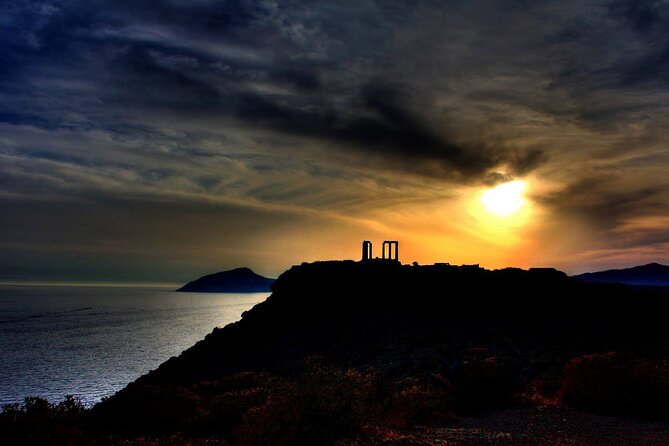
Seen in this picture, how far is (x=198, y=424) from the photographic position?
44.0 feet

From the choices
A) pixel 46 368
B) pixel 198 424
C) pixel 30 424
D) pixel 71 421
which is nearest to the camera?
pixel 30 424

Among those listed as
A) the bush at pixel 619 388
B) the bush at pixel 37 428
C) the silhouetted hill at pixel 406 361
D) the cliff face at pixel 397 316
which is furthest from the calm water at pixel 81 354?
the bush at pixel 619 388

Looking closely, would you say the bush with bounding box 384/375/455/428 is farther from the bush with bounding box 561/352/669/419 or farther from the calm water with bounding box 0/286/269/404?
the calm water with bounding box 0/286/269/404

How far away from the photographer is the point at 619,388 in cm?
1148

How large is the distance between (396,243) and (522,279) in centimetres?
1140

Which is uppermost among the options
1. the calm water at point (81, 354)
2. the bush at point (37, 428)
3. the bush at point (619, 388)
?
the bush at point (619, 388)

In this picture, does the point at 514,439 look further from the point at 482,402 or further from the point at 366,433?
the point at 482,402

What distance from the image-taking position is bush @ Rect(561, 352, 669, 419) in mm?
10953

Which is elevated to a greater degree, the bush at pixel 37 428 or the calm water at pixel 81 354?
the bush at pixel 37 428

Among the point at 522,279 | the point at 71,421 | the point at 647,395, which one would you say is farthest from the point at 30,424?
the point at 522,279

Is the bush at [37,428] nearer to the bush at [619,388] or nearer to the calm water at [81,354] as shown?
the bush at [619,388]

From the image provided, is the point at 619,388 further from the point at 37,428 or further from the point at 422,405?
the point at 37,428

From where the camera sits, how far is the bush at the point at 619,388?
1095cm

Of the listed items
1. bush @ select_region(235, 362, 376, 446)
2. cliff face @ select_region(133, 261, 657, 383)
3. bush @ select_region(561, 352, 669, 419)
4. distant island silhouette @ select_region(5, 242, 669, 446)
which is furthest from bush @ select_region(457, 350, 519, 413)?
cliff face @ select_region(133, 261, 657, 383)
